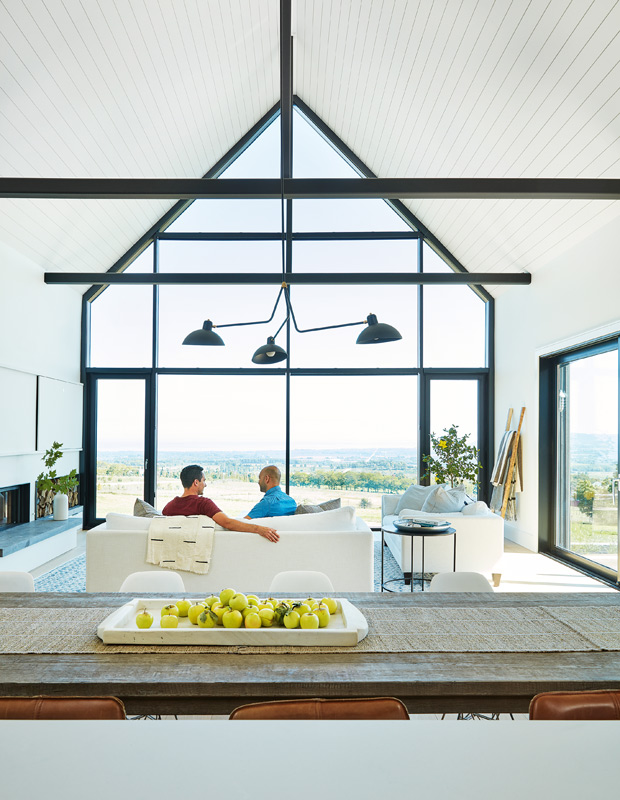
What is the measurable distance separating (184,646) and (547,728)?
121 cm

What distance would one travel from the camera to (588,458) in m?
6.09

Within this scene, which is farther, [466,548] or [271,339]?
[271,339]

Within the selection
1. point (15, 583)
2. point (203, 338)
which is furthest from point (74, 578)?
point (15, 583)

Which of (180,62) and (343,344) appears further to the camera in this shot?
(343,344)

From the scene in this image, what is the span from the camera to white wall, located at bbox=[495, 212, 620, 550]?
215 inches

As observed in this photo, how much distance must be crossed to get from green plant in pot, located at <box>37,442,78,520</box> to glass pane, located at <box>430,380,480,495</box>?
447cm

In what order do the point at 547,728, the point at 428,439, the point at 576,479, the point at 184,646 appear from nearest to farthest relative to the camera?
1. the point at 547,728
2. the point at 184,646
3. the point at 576,479
4. the point at 428,439

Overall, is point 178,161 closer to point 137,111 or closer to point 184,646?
point 137,111

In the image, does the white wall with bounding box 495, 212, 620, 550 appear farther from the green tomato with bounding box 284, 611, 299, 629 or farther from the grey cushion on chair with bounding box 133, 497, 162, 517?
the green tomato with bounding box 284, 611, 299, 629

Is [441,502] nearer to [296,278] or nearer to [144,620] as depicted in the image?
[296,278]

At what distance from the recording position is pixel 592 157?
4973 millimetres

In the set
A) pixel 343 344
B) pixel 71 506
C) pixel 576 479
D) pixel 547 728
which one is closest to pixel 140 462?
pixel 71 506

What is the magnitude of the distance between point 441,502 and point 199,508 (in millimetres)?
2530

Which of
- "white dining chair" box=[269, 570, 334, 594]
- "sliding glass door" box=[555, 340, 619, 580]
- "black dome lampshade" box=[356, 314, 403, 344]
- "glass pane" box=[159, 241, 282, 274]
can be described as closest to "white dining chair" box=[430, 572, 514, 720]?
"white dining chair" box=[269, 570, 334, 594]
